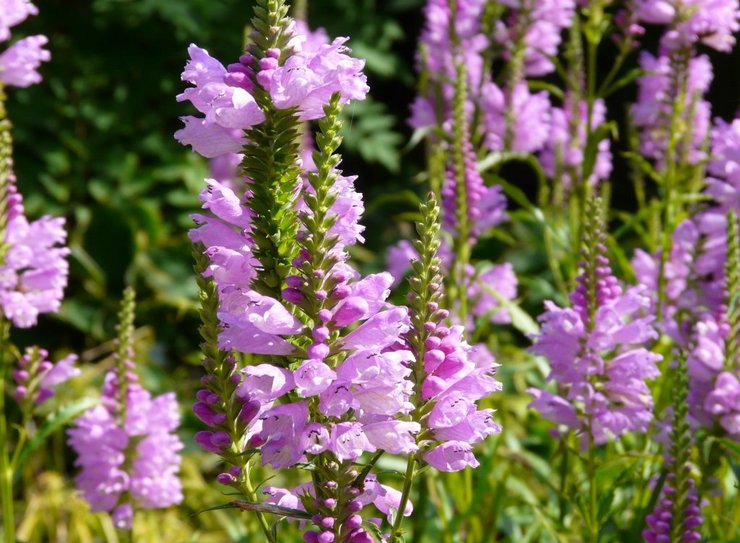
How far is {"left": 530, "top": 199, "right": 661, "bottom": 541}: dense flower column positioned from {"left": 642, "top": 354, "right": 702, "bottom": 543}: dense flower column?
0.21 meters

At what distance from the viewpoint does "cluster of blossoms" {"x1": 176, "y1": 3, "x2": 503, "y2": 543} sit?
1.37 metres

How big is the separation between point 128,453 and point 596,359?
132 cm

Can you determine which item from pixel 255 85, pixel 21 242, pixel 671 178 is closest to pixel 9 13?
pixel 21 242

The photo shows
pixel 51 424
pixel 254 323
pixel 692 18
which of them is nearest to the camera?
pixel 254 323

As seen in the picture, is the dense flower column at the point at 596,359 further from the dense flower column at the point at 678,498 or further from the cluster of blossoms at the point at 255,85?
the cluster of blossoms at the point at 255,85

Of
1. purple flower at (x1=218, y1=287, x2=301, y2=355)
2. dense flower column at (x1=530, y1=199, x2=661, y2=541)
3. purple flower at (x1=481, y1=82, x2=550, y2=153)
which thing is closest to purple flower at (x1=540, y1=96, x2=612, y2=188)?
purple flower at (x1=481, y1=82, x2=550, y2=153)

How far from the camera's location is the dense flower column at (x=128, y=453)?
8.56ft

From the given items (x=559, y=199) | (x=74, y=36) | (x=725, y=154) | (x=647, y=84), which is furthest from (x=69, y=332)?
(x=725, y=154)

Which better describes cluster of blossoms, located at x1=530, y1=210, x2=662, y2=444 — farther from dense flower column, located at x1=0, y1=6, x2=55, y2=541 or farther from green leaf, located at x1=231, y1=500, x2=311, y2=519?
dense flower column, located at x1=0, y1=6, x2=55, y2=541

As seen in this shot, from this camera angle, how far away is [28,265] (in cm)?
255

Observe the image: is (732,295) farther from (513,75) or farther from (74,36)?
(74,36)

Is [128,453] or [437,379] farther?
[128,453]

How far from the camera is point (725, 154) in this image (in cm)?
309

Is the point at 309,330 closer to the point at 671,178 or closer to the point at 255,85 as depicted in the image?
the point at 255,85
